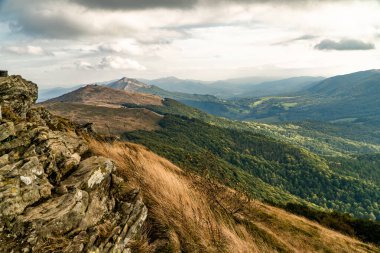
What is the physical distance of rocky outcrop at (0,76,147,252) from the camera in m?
9.90

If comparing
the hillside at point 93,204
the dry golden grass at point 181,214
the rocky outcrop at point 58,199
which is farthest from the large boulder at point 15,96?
the dry golden grass at point 181,214

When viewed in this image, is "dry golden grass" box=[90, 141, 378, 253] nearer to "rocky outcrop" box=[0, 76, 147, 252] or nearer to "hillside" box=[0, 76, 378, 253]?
"hillside" box=[0, 76, 378, 253]

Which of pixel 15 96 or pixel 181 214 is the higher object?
pixel 15 96

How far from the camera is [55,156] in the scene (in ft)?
47.1

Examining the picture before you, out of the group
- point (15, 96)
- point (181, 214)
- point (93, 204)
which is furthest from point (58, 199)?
point (15, 96)

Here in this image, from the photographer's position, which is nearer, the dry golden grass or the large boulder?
the dry golden grass

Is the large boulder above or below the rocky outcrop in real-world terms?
above

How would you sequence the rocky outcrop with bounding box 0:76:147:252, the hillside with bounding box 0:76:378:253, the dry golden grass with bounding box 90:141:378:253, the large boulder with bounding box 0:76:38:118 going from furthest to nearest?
the large boulder with bounding box 0:76:38:118
the dry golden grass with bounding box 90:141:378:253
the hillside with bounding box 0:76:378:253
the rocky outcrop with bounding box 0:76:147:252

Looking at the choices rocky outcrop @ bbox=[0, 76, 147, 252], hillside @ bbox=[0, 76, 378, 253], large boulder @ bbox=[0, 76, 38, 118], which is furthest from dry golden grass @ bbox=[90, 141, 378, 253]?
large boulder @ bbox=[0, 76, 38, 118]

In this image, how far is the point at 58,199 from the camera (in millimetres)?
11633

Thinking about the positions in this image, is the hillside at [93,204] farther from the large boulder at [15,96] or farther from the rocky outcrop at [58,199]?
the large boulder at [15,96]

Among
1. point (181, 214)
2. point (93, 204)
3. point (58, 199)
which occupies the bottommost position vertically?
point (181, 214)

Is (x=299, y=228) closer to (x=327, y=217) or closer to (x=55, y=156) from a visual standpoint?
(x=327, y=217)

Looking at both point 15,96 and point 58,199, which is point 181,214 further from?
point 15,96
